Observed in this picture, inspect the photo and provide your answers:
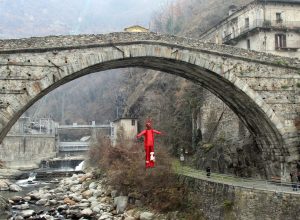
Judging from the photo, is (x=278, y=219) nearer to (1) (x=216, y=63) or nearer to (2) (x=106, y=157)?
(1) (x=216, y=63)

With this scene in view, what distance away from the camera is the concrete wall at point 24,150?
148 feet

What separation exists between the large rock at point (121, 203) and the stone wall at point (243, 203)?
15.2ft

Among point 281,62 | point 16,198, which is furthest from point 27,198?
point 281,62

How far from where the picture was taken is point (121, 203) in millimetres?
22109

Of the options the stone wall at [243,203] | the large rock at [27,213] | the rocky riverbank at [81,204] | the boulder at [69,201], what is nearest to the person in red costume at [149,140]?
the stone wall at [243,203]

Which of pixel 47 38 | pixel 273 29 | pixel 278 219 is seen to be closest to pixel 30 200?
pixel 47 38

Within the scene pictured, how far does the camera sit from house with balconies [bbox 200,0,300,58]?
29859mm

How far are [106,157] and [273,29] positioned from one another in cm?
1498

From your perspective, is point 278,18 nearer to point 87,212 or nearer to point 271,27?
point 271,27

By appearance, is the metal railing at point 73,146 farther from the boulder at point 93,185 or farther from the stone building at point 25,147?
the boulder at point 93,185

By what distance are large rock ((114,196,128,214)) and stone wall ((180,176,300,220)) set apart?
4637 millimetres

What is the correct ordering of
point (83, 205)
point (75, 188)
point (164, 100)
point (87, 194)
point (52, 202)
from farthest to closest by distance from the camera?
point (164, 100) < point (75, 188) < point (87, 194) < point (52, 202) < point (83, 205)

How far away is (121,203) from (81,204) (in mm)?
3934

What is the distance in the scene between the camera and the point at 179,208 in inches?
756
